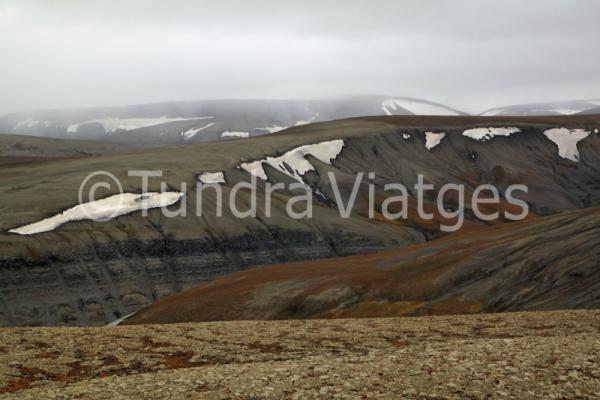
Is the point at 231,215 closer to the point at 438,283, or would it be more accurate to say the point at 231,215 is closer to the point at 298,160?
the point at 298,160

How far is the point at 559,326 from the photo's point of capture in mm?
27828

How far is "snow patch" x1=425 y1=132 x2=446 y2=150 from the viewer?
144625 mm

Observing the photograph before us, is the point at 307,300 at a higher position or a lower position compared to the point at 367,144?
lower

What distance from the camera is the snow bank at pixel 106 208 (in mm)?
84125

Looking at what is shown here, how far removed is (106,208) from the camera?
300ft

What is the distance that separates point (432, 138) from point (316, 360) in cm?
12897

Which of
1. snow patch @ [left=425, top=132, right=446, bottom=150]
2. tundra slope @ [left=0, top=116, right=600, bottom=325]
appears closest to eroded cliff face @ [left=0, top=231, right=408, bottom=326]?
tundra slope @ [left=0, top=116, right=600, bottom=325]

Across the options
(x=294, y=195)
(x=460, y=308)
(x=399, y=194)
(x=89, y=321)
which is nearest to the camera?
(x=460, y=308)

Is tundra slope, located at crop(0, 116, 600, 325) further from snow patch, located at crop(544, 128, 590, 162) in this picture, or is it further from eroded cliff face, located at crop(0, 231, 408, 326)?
snow patch, located at crop(544, 128, 590, 162)

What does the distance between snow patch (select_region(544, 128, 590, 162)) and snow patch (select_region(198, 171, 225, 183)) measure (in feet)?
244

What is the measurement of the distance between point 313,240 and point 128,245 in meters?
25.1

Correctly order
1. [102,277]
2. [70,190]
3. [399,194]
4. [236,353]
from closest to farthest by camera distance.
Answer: [236,353] → [102,277] → [70,190] → [399,194]

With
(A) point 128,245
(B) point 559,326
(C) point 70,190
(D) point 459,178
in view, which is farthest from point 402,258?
(D) point 459,178

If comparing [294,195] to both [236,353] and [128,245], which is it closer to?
[128,245]
